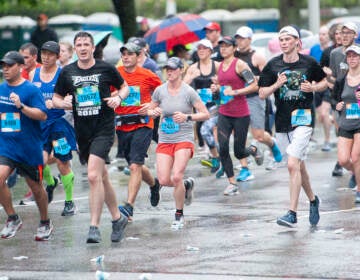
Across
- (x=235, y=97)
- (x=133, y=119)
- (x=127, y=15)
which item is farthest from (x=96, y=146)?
(x=127, y=15)

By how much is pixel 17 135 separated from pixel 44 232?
0.99 m

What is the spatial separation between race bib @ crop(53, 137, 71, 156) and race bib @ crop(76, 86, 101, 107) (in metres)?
1.97

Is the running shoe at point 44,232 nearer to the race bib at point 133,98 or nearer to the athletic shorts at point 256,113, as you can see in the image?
Answer: the race bib at point 133,98

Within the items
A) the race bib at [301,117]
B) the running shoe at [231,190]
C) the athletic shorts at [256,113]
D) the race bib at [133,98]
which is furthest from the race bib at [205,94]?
the race bib at [301,117]

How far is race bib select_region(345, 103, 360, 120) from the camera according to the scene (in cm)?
1295

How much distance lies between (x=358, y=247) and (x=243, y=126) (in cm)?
497

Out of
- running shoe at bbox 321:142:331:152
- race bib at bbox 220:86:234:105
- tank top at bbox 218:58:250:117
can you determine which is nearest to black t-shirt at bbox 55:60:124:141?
race bib at bbox 220:86:234:105

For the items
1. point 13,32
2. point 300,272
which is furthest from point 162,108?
point 13,32

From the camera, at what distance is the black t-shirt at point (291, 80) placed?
12.0m

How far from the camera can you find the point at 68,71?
37.8 feet

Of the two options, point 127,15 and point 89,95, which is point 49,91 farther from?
point 127,15

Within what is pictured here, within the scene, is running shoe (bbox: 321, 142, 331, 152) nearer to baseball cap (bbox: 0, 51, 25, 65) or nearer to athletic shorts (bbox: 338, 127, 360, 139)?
athletic shorts (bbox: 338, 127, 360, 139)

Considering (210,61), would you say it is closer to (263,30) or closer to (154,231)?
(154,231)

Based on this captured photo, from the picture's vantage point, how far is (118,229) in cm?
1132
